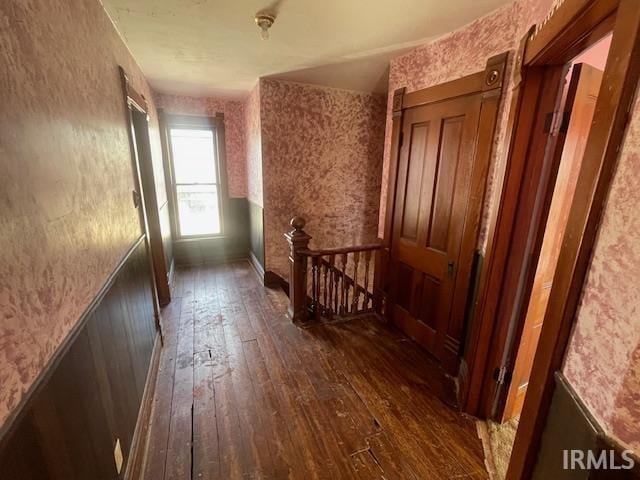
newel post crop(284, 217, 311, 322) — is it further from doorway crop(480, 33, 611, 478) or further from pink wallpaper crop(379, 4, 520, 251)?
doorway crop(480, 33, 611, 478)

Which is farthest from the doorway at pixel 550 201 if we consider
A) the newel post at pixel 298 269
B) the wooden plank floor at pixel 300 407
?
the newel post at pixel 298 269

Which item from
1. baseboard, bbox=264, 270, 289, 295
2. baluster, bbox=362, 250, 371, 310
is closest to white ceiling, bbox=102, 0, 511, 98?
baluster, bbox=362, 250, 371, 310

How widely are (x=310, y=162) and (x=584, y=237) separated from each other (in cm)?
309

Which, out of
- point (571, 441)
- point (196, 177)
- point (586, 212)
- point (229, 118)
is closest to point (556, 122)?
point (586, 212)

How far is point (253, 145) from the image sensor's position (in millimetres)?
3734

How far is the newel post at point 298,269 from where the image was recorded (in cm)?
258

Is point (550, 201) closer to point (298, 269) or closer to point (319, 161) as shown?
point (298, 269)

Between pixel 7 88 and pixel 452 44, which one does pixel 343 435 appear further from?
pixel 452 44

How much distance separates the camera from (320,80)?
3148 mm

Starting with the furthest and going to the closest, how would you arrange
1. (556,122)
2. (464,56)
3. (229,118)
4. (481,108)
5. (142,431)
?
(229,118) < (464,56) < (481,108) < (142,431) < (556,122)

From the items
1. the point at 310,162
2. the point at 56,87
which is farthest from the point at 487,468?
the point at 310,162

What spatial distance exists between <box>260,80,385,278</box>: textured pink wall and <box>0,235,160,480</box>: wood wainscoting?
194cm

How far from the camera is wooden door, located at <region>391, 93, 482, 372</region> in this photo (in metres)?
1.92

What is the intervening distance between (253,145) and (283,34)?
181 cm
